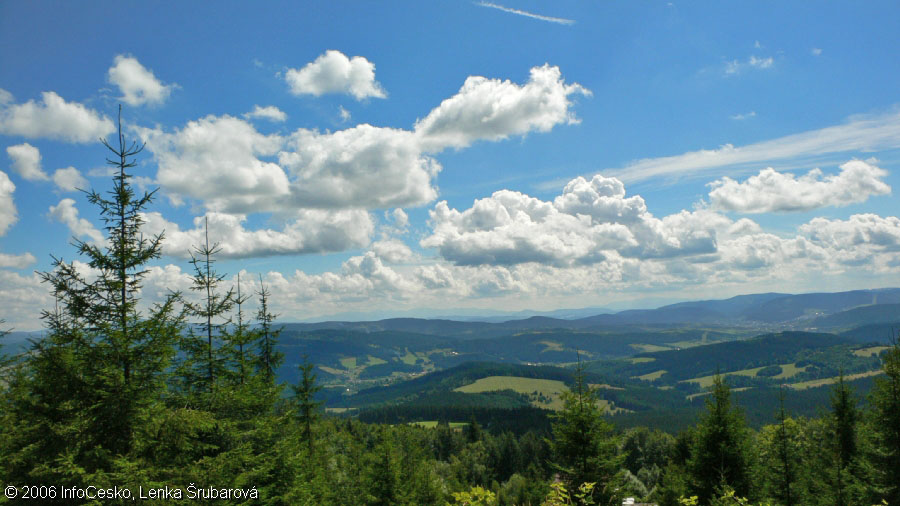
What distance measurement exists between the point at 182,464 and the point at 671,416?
22802 cm

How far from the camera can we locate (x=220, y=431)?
14.5 meters

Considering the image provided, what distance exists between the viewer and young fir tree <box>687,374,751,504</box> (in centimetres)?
2048

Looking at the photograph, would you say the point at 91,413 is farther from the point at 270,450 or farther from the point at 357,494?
the point at 357,494

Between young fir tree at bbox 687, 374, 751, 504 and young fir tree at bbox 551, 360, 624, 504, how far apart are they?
578 centimetres

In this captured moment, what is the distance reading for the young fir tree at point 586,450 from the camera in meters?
18.1

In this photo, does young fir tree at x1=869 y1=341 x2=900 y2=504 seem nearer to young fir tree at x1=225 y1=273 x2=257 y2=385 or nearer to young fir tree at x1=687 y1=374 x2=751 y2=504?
young fir tree at x1=687 y1=374 x2=751 y2=504

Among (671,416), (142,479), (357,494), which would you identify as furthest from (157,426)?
(671,416)

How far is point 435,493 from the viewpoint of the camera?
30406 millimetres

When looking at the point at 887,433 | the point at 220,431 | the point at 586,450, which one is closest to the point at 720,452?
the point at 887,433

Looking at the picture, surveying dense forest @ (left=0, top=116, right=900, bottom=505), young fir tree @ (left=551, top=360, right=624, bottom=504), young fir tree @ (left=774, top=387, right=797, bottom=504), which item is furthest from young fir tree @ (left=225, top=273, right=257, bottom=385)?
young fir tree @ (left=774, top=387, right=797, bottom=504)

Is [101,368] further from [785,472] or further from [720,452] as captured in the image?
[785,472]

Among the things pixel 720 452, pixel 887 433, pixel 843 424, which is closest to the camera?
pixel 887 433

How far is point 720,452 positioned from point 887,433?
289 inches

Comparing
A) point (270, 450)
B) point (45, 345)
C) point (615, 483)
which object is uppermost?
point (45, 345)
